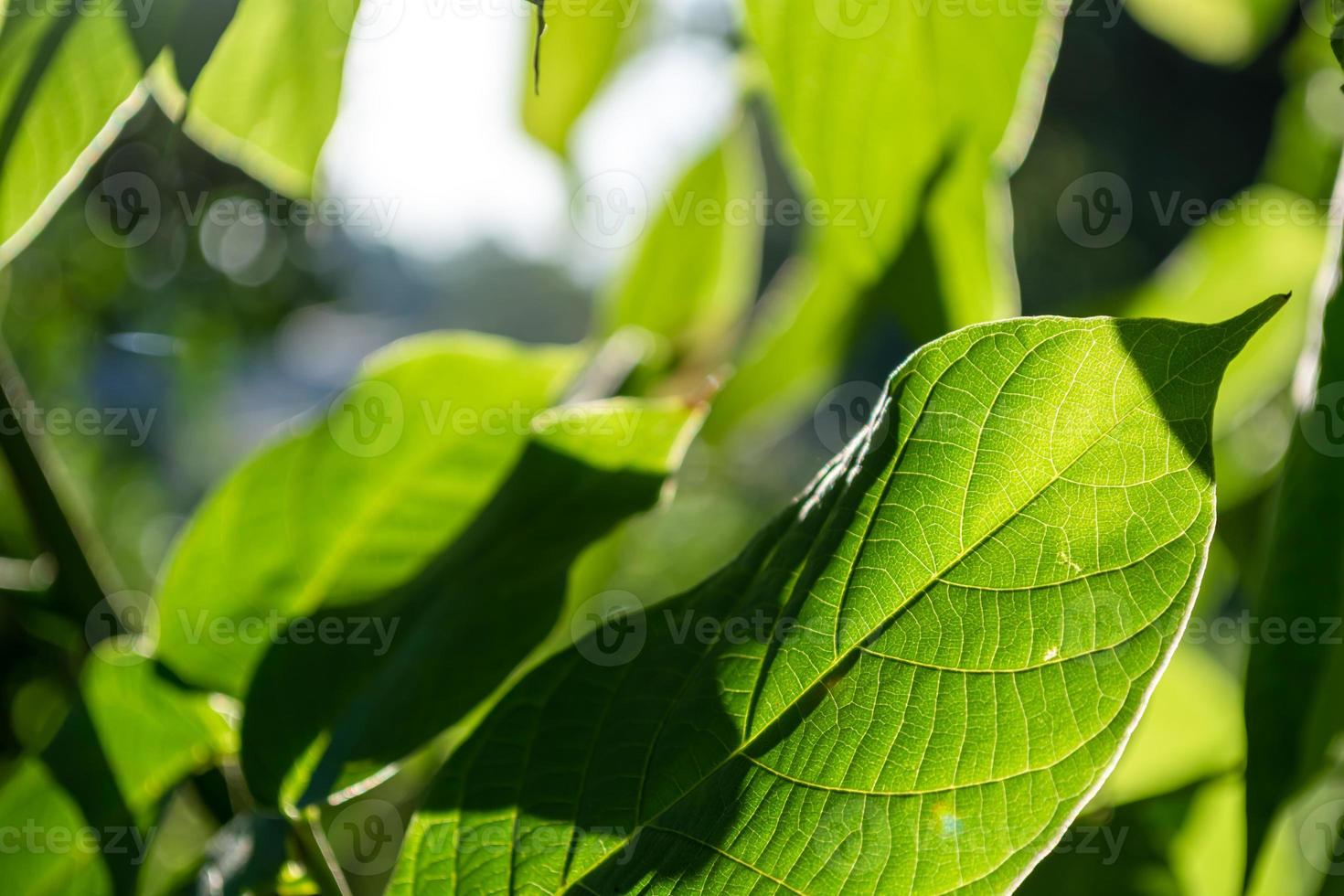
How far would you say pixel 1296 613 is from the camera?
1.13 feet

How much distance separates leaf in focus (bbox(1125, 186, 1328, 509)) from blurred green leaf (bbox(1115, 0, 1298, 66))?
0.12 metres

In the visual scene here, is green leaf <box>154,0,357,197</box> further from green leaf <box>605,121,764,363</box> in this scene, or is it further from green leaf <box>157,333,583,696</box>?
green leaf <box>605,121,764,363</box>

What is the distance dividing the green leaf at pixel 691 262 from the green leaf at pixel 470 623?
34cm

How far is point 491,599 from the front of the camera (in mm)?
422

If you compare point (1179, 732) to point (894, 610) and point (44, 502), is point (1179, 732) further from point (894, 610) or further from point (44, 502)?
point (44, 502)

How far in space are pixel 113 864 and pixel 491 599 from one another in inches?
8.8

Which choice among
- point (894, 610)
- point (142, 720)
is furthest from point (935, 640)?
point (142, 720)

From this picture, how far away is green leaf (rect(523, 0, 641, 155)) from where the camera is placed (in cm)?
51

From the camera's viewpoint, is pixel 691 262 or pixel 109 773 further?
pixel 691 262

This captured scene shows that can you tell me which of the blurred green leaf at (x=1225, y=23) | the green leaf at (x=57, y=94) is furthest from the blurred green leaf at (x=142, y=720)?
the blurred green leaf at (x=1225, y=23)

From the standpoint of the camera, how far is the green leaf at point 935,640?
246mm

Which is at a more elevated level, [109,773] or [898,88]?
[898,88]

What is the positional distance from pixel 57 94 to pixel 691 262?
1.59 ft

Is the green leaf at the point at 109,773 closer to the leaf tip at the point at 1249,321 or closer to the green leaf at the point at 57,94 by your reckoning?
the green leaf at the point at 57,94
